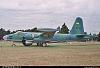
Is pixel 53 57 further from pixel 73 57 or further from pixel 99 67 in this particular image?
pixel 99 67

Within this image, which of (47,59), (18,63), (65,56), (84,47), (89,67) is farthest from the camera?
(84,47)

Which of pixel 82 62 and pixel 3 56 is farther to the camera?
pixel 3 56

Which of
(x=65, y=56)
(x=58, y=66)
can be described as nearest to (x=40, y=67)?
(x=58, y=66)

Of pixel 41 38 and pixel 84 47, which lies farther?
pixel 41 38

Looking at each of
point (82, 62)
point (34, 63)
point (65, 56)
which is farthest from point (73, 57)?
point (34, 63)

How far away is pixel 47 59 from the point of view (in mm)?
3301

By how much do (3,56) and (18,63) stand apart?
0.51 meters

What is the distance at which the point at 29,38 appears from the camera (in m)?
7.14

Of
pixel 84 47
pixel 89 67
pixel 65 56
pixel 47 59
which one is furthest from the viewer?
pixel 84 47

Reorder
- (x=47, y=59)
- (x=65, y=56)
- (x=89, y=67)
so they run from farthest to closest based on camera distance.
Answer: (x=65, y=56) → (x=47, y=59) → (x=89, y=67)

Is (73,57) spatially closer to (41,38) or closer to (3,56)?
(3,56)

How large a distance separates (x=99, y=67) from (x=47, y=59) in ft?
2.19

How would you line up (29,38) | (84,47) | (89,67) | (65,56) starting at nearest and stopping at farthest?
(89,67) → (65,56) → (84,47) → (29,38)

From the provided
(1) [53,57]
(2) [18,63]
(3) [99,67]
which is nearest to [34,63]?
(2) [18,63]
